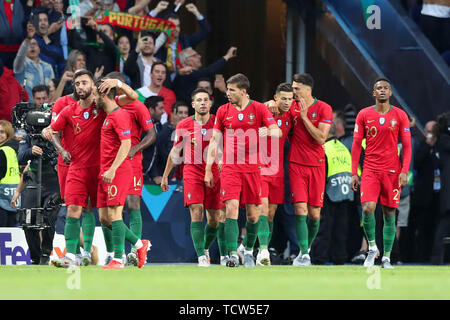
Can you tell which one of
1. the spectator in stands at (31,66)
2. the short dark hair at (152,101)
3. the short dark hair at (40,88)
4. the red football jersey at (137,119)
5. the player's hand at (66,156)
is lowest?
the player's hand at (66,156)

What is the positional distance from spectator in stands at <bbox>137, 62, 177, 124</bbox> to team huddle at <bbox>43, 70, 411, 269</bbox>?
11.5ft

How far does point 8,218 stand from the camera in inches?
571

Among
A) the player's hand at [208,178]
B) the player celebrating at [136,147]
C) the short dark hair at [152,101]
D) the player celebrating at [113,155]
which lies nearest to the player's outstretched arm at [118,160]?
the player celebrating at [113,155]

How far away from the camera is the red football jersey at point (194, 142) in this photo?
1227cm

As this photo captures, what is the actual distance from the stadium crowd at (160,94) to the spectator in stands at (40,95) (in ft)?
0.05

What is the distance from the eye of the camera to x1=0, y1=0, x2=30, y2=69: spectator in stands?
16.3m

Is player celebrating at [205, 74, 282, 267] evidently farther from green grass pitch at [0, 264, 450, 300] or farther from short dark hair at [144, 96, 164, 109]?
short dark hair at [144, 96, 164, 109]

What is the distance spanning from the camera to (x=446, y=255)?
54.4 feet

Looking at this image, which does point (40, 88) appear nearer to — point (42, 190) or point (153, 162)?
point (42, 190)

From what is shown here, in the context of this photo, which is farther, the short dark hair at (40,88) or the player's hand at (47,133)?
the short dark hair at (40,88)

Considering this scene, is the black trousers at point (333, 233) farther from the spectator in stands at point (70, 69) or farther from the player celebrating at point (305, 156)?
the spectator in stands at point (70, 69)

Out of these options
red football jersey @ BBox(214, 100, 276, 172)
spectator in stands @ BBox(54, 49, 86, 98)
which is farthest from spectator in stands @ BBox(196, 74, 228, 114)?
red football jersey @ BBox(214, 100, 276, 172)

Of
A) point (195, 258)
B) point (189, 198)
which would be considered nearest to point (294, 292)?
point (189, 198)

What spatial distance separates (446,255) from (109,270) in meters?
7.52
